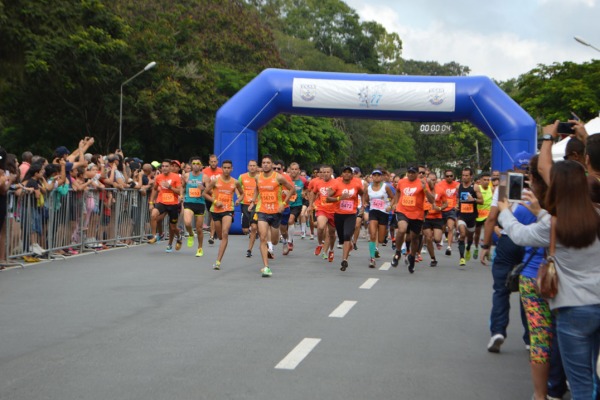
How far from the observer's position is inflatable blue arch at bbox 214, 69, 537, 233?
2423cm

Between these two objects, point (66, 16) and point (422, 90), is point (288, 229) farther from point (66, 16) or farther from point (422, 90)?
point (66, 16)

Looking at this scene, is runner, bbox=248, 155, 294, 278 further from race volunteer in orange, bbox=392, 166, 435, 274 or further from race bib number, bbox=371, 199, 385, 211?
race bib number, bbox=371, 199, 385, 211

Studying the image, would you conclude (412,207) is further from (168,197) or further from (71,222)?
(71,222)

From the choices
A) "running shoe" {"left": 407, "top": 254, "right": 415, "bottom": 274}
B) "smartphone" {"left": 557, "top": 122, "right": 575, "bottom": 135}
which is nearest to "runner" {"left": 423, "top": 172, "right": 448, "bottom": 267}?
"running shoe" {"left": 407, "top": 254, "right": 415, "bottom": 274}

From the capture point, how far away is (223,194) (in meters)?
16.2

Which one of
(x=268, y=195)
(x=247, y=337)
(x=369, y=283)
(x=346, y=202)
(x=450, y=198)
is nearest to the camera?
(x=247, y=337)

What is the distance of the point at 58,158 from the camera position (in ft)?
A: 51.7

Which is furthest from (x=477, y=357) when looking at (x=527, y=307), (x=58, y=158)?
(x=58, y=158)

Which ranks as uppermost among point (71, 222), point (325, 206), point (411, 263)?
point (325, 206)

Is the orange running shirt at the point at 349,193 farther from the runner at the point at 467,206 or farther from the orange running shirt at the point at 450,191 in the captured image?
the orange running shirt at the point at 450,191

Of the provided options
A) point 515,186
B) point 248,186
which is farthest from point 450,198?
point 515,186

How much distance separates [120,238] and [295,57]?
57026 mm

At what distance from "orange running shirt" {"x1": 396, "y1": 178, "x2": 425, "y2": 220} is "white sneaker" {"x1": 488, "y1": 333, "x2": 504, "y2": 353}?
7.56 m

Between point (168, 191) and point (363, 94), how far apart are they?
26.3 ft
